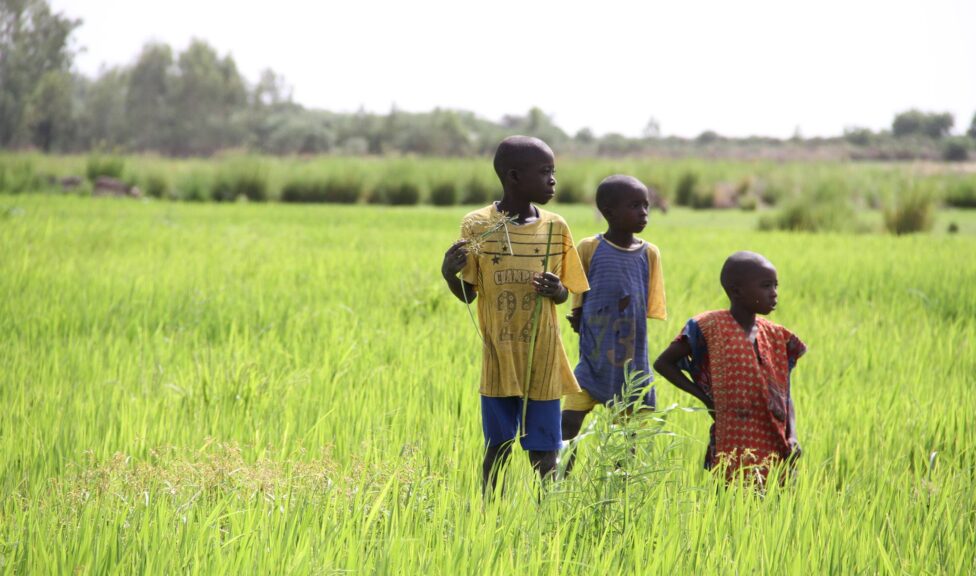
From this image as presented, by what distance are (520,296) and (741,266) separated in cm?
63

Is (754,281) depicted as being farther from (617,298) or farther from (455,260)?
A: (455,260)

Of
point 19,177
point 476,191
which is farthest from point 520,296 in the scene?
point 476,191

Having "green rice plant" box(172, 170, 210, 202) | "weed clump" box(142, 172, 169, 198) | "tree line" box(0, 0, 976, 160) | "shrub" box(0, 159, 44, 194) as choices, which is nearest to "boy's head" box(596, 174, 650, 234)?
"shrub" box(0, 159, 44, 194)

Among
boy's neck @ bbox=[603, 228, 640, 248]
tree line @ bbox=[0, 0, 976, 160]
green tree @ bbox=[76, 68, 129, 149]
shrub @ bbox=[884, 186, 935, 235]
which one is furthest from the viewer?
green tree @ bbox=[76, 68, 129, 149]

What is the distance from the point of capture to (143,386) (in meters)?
3.31

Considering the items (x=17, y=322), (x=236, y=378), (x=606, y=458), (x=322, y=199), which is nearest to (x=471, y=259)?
(x=606, y=458)

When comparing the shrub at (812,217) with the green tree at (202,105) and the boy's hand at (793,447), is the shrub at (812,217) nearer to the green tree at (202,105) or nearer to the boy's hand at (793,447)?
the boy's hand at (793,447)

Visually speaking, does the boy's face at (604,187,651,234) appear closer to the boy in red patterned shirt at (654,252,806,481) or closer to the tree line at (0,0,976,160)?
the boy in red patterned shirt at (654,252,806,481)

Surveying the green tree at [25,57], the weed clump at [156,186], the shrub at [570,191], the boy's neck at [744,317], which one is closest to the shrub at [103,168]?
the weed clump at [156,186]

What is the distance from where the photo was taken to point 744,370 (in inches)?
91.4

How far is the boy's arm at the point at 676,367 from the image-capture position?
240cm

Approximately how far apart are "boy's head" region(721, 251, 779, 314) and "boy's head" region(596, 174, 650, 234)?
0.29m

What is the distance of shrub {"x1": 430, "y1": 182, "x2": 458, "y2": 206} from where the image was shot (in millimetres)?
20406

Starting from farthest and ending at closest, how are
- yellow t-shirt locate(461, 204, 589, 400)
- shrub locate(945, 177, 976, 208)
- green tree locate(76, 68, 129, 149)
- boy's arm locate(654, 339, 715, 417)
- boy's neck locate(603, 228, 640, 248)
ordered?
green tree locate(76, 68, 129, 149) < shrub locate(945, 177, 976, 208) < boy's neck locate(603, 228, 640, 248) < boy's arm locate(654, 339, 715, 417) < yellow t-shirt locate(461, 204, 589, 400)
